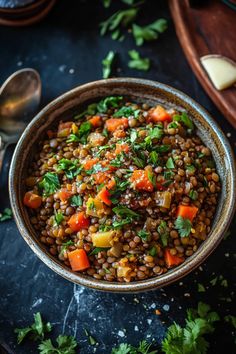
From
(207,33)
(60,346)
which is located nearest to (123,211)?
(60,346)

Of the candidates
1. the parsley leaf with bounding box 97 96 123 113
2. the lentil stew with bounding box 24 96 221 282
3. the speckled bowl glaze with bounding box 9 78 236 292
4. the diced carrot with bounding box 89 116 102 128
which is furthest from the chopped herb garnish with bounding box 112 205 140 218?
the parsley leaf with bounding box 97 96 123 113

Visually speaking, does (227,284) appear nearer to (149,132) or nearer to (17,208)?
(149,132)

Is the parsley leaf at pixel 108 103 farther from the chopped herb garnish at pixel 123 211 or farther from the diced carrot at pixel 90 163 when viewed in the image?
the chopped herb garnish at pixel 123 211

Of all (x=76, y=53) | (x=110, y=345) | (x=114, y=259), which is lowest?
(x=110, y=345)

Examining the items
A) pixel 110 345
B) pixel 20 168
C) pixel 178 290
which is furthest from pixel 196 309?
pixel 20 168

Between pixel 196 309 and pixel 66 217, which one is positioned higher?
→ pixel 66 217

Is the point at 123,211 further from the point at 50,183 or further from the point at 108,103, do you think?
the point at 108,103

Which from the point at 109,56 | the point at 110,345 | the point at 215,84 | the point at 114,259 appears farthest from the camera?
the point at 109,56
